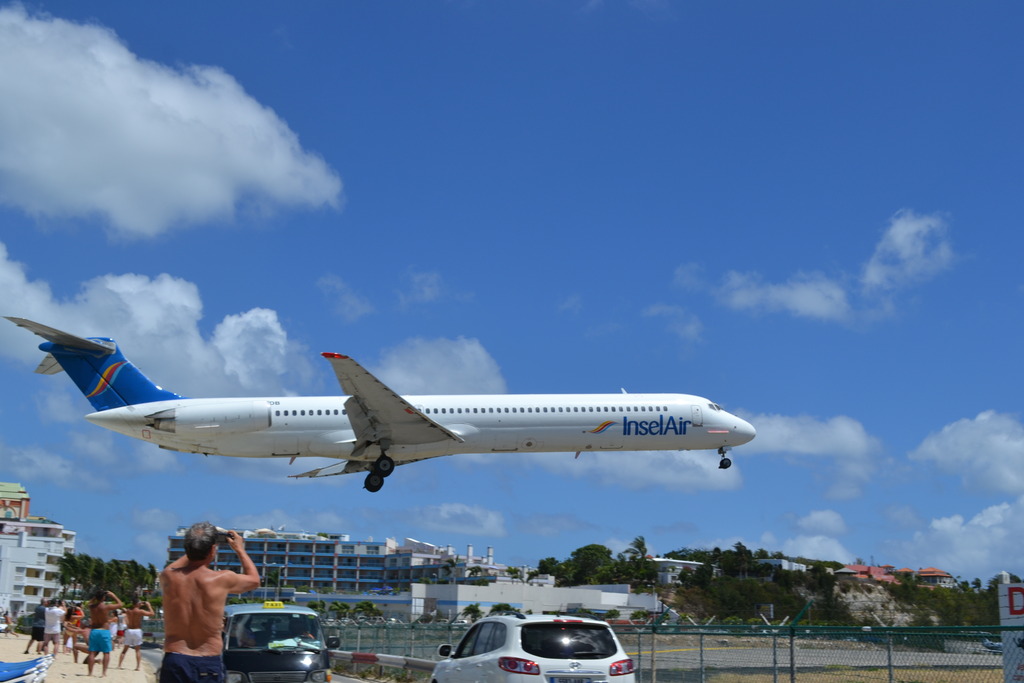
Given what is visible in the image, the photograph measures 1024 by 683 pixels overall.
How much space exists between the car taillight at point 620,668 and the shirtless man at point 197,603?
190 inches

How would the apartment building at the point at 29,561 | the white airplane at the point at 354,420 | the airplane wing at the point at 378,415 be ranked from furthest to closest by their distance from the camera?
the apartment building at the point at 29,561
the white airplane at the point at 354,420
the airplane wing at the point at 378,415

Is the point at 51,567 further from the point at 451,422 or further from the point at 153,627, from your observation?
the point at 451,422

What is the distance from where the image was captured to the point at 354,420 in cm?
3275

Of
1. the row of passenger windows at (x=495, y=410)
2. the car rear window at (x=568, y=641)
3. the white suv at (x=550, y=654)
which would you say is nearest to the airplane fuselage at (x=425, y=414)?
the row of passenger windows at (x=495, y=410)

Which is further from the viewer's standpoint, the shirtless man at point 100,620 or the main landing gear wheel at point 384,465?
the main landing gear wheel at point 384,465

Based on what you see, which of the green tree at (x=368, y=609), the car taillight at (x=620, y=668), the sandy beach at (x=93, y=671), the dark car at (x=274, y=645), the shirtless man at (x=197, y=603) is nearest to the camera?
the shirtless man at (x=197, y=603)

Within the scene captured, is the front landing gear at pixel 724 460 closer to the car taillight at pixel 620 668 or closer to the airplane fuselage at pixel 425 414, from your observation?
the airplane fuselage at pixel 425 414

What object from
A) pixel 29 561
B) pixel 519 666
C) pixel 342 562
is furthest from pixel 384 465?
pixel 342 562

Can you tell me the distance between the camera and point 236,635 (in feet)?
41.6

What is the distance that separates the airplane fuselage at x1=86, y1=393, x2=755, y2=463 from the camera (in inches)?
1276

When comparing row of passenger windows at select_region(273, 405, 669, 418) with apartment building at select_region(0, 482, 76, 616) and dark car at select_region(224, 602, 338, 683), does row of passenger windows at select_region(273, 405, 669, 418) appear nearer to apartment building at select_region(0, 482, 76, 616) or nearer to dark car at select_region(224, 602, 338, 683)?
dark car at select_region(224, 602, 338, 683)

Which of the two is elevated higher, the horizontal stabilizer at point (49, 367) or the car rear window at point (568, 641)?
the horizontal stabilizer at point (49, 367)

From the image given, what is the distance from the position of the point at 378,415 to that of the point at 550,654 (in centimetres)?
2217

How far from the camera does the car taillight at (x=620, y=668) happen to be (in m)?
10.7
